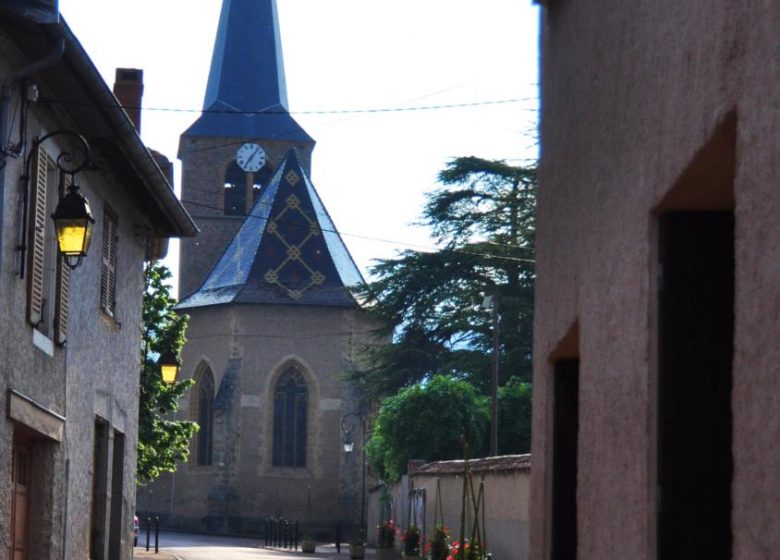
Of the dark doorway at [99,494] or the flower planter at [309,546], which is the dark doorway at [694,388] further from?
the flower planter at [309,546]

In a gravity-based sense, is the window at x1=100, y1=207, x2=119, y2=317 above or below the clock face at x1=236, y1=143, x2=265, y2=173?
below

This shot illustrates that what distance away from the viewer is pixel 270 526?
49125mm

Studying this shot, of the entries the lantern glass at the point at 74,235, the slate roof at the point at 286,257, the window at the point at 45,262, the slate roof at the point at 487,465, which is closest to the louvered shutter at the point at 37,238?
the window at the point at 45,262

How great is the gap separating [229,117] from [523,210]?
24889 mm

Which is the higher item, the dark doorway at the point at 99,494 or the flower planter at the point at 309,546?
the dark doorway at the point at 99,494

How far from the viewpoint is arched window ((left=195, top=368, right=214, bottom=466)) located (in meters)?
58.7

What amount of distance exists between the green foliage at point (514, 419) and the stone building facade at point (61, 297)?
67.6ft

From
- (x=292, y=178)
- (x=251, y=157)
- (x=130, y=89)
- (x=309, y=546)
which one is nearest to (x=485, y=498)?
(x=130, y=89)

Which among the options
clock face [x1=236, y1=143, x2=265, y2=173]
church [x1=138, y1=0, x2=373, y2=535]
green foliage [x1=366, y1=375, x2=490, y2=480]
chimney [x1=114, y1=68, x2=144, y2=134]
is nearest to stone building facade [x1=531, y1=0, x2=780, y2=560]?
chimney [x1=114, y1=68, x2=144, y2=134]

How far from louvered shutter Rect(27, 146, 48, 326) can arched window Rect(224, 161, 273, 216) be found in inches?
2165

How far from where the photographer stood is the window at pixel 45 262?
1207 centimetres

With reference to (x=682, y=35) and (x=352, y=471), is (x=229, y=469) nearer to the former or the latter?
(x=352, y=471)

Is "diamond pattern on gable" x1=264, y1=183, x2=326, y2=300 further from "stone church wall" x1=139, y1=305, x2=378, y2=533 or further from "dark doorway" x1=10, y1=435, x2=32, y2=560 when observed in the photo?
"dark doorway" x1=10, y1=435, x2=32, y2=560

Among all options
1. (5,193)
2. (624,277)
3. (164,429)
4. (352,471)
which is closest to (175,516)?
(352,471)
